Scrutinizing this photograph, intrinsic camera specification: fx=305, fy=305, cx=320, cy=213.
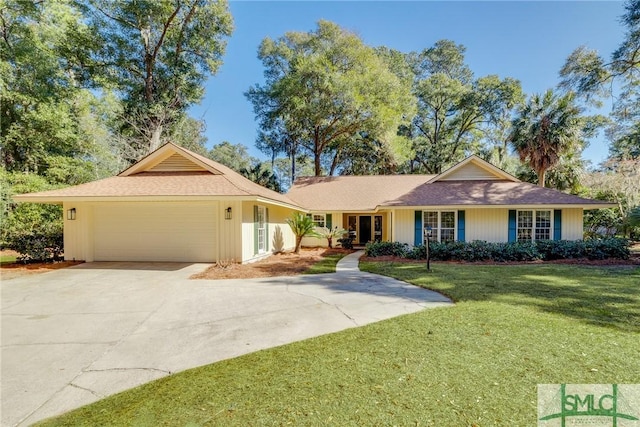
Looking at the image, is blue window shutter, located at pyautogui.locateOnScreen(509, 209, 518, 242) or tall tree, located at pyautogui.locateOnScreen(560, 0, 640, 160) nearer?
blue window shutter, located at pyautogui.locateOnScreen(509, 209, 518, 242)

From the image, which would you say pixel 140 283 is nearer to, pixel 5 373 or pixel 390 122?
pixel 5 373

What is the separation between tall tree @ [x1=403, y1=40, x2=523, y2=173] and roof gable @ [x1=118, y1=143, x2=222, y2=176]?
21791 mm

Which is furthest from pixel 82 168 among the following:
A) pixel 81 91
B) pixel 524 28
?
pixel 524 28

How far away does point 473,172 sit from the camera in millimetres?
15758

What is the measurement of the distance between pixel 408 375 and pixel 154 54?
1057 inches

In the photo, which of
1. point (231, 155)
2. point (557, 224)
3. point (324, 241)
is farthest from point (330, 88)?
point (231, 155)

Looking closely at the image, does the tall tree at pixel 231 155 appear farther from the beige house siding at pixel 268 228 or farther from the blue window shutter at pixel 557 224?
the blue window shutter at pixel 557 224

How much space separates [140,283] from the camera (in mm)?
8031

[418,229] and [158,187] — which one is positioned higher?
[158,187]

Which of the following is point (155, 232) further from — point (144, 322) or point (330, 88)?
point (330, 88)

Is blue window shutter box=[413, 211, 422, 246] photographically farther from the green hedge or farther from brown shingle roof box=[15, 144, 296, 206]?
brown shingle roof box=[15, 144, 296, 206]

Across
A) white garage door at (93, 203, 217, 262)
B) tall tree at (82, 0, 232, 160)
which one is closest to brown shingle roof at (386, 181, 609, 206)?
white garage door at (93, 203, 217, 262)

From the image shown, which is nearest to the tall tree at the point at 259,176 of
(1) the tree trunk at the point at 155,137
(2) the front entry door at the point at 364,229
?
(1) the tree trunk at the point at 155,137

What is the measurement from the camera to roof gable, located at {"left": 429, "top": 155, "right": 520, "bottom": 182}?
610 inches
